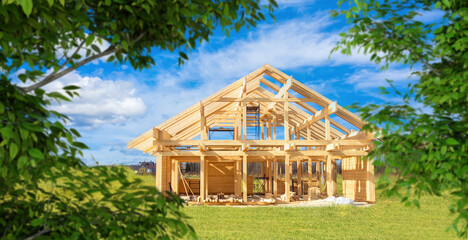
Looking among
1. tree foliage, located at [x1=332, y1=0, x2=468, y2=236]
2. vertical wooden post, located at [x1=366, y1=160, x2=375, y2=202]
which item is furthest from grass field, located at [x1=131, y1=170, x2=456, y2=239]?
tree foliage, located at [x1=332, y1=0, x2=468, y2=236]

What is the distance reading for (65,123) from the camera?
283cm

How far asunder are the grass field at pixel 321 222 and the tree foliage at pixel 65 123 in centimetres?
614

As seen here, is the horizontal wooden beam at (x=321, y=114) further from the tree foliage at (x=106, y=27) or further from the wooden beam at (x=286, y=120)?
the tree foliage at (x=106, y=27)

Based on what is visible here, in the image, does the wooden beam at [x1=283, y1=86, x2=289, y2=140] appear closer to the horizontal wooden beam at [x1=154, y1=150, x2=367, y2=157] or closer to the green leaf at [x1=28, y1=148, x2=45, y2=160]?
the horizontal wooden beam at [x1=154, y1=150, x2=367, y2=157]

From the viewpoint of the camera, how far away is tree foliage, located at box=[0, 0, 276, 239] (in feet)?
8.79

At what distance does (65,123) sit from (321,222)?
975 centimetres

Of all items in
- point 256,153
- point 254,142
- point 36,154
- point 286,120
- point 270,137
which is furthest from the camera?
point 270,137

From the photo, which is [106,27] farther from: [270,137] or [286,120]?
[270,137]

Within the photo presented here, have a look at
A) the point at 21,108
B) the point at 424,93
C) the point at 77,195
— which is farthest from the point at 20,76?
the point at 424,93

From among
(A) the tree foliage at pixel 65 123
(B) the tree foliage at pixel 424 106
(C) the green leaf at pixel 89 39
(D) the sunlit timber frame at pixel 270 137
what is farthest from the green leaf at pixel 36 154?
(D) the sunlit timber frame at pixel 270 137

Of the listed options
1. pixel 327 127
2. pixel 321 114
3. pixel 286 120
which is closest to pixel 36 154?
pixel 286 120

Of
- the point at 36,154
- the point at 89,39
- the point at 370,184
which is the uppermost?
the point at 89,39

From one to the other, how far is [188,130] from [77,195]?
50.3ft

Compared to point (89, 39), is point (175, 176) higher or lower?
lower
